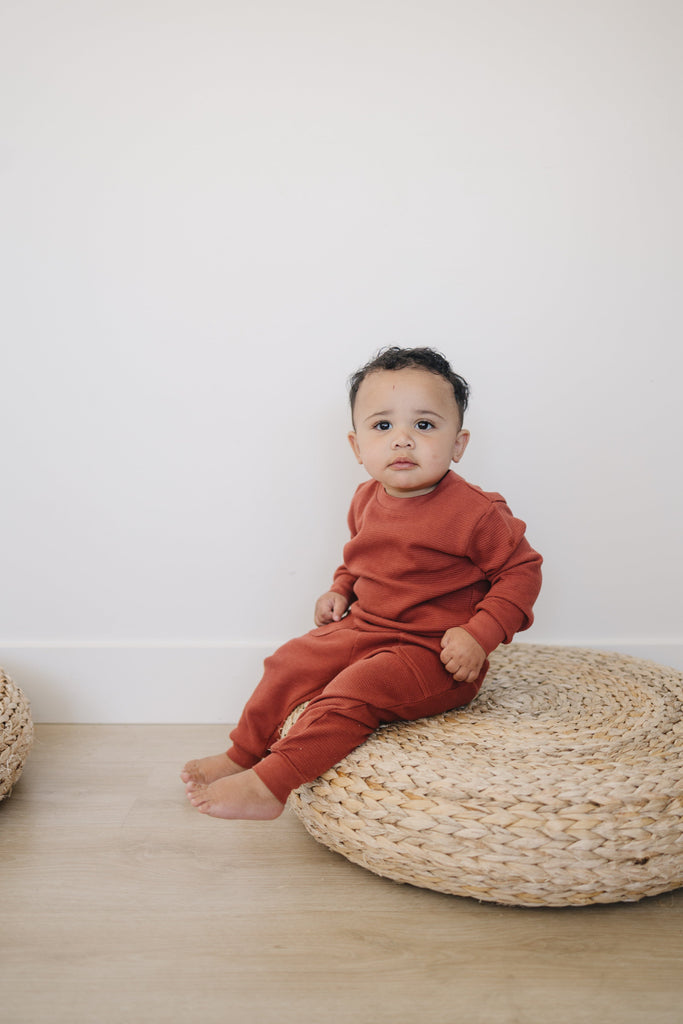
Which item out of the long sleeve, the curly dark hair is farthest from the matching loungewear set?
the curly dark hair

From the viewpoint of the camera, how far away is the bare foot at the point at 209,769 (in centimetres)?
131

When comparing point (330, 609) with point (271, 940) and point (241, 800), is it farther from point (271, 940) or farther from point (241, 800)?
point (271, 940)

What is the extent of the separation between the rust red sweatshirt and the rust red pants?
47 mm

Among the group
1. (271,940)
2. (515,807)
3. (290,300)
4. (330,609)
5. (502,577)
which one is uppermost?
(290,300)

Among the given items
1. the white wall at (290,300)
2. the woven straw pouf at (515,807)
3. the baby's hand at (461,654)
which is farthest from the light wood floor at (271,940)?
the white wall at (290,300)

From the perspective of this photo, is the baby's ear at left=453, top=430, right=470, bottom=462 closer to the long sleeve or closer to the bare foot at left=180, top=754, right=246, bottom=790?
the long sleeve

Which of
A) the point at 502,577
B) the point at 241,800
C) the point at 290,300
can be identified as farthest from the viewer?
the point at 290,300

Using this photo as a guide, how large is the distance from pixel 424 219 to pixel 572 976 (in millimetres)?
1356

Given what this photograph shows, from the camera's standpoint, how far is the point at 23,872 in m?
1.16

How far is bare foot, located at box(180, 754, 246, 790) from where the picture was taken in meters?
1.31

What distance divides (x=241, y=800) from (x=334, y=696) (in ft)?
0.65

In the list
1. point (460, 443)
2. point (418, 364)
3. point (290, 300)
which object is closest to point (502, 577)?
point (460, 443)

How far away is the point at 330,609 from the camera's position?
147 cm

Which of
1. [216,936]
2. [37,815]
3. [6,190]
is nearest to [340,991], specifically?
[216,936]
